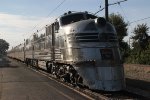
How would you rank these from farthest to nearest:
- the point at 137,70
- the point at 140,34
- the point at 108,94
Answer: the point at 140,34 < the point at 137,70 < the point at 108,94

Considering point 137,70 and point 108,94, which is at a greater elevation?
point 137,70

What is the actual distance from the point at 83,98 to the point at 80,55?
9.64 ft

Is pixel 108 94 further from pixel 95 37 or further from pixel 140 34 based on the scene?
pixel 140 34

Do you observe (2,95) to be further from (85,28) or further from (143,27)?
(143,27)

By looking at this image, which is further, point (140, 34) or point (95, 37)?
point (140, 34)

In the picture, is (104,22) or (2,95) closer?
(2,95)

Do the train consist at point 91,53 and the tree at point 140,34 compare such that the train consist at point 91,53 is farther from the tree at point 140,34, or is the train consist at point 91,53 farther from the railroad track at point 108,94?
the tree at point 140,34

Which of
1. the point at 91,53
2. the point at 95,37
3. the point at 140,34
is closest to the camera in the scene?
the point at 91,53

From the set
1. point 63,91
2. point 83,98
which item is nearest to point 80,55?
point 63,91

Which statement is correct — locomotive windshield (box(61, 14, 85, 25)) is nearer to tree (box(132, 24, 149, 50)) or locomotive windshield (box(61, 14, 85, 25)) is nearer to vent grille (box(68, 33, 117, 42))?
vent grille (box(68, 33, 117, 42))

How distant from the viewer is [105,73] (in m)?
15.6

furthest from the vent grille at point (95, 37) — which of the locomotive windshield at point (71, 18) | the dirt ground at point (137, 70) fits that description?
the dirt ground at point (137, 70)

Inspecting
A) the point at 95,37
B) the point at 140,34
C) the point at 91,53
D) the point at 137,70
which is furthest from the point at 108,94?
the point at 140,34

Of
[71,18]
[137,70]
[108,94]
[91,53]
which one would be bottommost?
[108,94]
